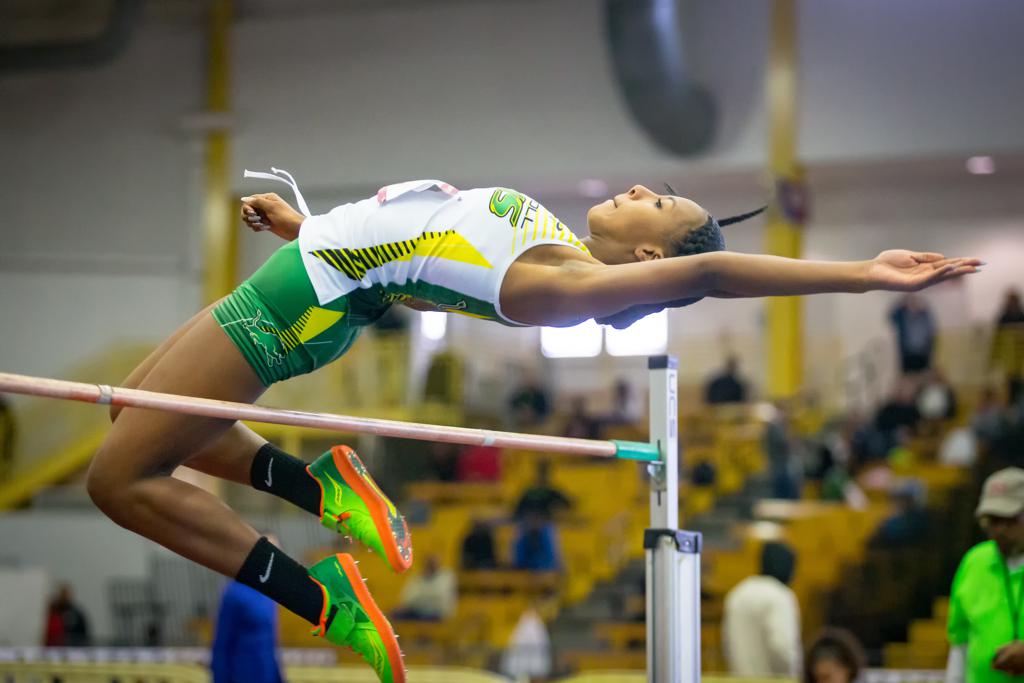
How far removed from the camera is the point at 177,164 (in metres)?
13.1

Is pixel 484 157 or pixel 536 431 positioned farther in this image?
pixel 484 157

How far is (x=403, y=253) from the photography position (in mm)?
2549

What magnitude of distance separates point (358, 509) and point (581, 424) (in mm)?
8493

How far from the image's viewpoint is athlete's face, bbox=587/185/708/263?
8.70 ft

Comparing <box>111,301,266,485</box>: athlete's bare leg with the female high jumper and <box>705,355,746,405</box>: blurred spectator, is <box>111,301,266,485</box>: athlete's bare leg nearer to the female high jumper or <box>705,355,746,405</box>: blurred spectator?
the female high jumper

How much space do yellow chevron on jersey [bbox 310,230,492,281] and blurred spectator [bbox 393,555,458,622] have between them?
652 centimetres

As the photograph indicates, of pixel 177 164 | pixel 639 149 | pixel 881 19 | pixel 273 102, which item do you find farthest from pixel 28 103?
pixel 881 19

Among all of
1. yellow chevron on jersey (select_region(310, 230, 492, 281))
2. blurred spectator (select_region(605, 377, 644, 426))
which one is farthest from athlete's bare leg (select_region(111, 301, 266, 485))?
blurred spectator (select_region(605, 377, 644, 426))

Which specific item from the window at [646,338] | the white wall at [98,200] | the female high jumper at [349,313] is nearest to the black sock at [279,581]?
the female high jumper at [349,313]

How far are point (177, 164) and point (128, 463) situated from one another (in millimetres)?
11143

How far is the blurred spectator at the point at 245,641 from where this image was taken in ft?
14.0

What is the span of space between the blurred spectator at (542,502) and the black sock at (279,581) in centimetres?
680

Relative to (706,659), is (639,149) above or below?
above

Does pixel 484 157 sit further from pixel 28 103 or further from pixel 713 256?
pixel 713 256
